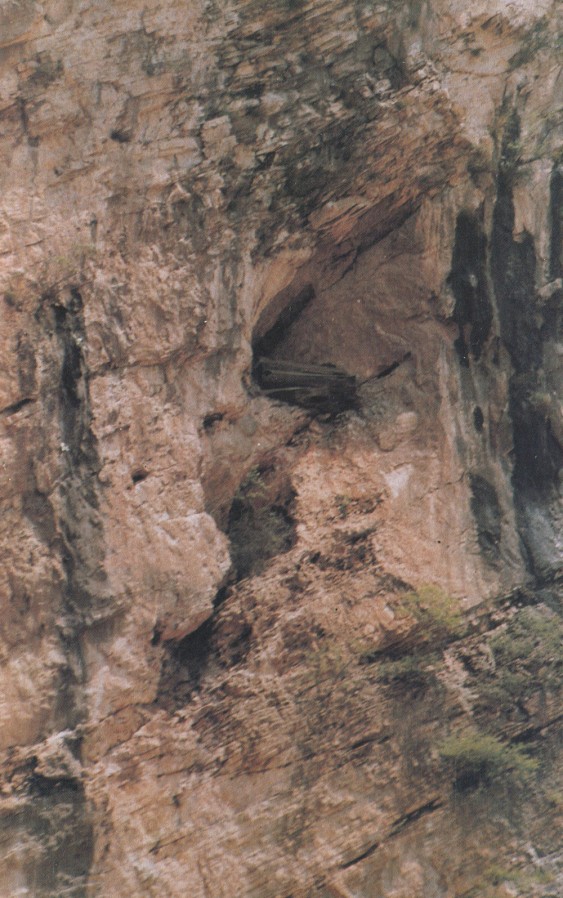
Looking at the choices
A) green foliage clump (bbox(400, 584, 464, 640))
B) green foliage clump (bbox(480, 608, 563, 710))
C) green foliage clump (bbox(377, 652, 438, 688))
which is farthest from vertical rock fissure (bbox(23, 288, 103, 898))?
green foliage clump (bbox(480, 608, 563, 710))

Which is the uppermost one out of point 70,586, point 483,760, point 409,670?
point 70,586

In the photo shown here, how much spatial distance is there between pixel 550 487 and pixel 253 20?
4.30 m

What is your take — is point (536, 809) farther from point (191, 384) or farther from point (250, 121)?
point (250, 121)

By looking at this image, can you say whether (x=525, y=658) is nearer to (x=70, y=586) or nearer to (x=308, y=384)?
(x=308, y=384)

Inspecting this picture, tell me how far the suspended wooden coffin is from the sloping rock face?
97 millimetres

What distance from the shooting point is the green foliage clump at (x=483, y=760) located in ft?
25.4

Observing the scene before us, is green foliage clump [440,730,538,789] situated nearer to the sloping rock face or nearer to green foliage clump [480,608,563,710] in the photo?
the sloping rock face

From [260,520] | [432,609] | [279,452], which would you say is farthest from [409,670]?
[279,452]

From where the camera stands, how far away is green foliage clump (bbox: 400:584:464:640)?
777 cm

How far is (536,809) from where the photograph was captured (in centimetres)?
783

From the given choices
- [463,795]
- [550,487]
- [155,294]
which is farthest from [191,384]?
[463,795]

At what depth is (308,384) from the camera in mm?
8133

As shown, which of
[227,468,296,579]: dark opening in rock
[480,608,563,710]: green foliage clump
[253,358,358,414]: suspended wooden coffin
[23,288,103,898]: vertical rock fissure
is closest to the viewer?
[23,288,103,898]: vertical rock fissure

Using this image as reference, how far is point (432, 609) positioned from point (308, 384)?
6.61 feet
